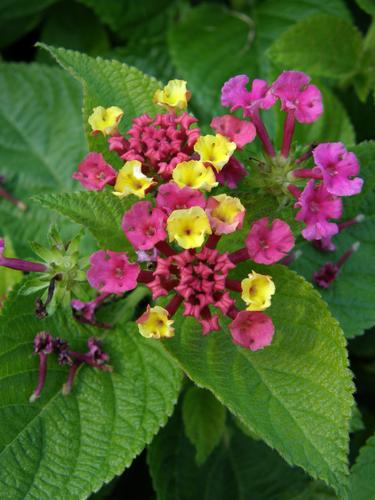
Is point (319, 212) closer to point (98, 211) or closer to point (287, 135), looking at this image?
point (287, 135)

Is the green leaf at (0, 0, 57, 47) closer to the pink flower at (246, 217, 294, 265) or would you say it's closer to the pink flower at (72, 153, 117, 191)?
the pink flower at (72, 153, 117, 191)

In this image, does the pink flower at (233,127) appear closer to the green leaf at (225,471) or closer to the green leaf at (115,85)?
the green leaf at (115,85)

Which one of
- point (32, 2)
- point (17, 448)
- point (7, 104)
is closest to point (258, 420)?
point (17, 448)

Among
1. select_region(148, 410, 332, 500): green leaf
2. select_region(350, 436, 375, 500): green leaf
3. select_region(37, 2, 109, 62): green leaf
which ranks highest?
select_region(37, 2, 109, 62): green leaf

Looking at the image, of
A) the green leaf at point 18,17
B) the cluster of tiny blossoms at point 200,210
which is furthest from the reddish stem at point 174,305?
the green leaf at point 18,17

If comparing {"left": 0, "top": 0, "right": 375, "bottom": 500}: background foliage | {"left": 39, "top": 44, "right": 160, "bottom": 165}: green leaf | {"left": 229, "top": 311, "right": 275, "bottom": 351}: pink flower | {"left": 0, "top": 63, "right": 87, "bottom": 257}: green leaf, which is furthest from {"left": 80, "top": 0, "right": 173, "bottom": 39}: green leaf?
{"left": 229, "top": 311, "right": 275, "bottom": 351}: pink flower

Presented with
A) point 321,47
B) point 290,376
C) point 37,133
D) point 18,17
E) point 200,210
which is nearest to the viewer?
point 200,210

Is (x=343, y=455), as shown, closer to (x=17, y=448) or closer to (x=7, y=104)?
(x=17, y=448)

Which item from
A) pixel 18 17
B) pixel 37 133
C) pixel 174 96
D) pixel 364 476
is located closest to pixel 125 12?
pixel 18 17
